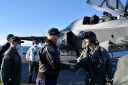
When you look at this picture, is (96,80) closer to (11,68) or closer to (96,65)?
(96,65)

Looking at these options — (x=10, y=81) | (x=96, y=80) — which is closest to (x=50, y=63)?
(x=96, y=80)

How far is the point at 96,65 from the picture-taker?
23.0ft

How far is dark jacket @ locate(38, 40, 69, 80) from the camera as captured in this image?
6680 millimetres

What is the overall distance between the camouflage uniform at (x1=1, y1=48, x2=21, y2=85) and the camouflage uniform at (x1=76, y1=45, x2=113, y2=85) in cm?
170

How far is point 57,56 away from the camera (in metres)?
6.77

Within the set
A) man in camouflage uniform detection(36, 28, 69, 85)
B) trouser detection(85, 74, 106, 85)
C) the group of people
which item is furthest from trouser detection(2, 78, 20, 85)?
trouser detection(85, 74, 106, 85)

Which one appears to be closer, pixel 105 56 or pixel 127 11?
pixel 105 56

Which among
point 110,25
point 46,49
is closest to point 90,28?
point 110,25

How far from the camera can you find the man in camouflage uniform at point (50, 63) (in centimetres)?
669

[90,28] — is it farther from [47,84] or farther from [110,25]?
[47,84]

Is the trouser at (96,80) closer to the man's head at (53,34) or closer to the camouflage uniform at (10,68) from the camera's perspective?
the man's head at (53,34)

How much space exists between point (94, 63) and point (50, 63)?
812 mm

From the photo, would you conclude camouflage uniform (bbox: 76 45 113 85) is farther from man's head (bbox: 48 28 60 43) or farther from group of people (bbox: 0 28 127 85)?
man's head (bbox: 48 28 60 43)

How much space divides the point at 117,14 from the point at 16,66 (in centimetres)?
1269
